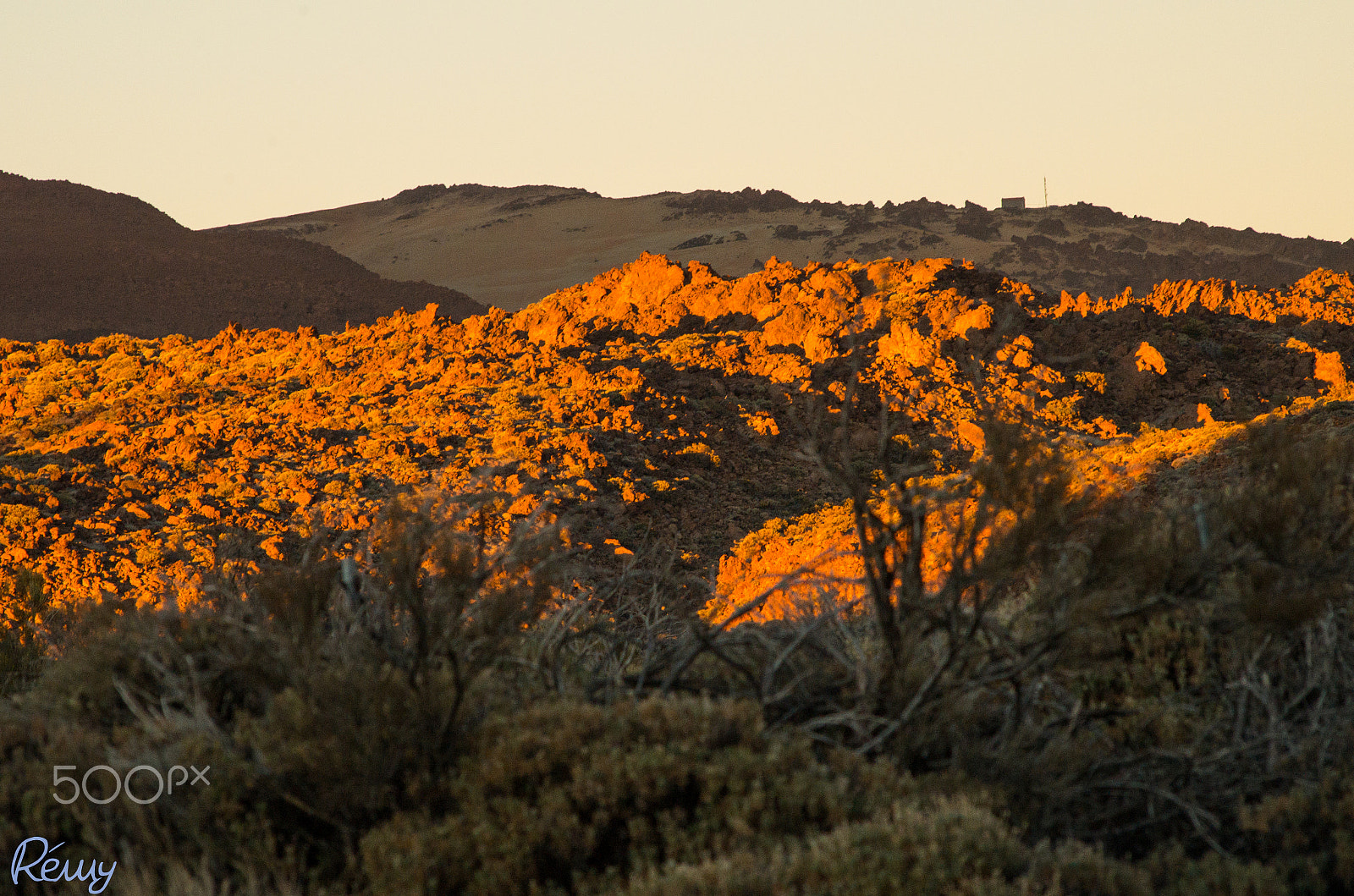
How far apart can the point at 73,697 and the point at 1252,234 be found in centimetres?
6190

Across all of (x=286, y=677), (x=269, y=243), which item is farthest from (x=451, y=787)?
(x=269, y=243)

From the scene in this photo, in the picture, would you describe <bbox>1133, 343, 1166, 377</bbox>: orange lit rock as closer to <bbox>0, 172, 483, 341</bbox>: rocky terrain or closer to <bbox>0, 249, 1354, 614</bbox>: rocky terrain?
<bbox>0, 249, 1354, 614</bbox>: rocky terrain

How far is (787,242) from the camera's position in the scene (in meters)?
56.2

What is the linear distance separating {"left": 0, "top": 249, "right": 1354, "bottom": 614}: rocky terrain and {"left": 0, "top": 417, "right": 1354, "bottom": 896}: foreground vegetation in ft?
16.7

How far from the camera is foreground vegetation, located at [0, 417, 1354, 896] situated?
11.9ft

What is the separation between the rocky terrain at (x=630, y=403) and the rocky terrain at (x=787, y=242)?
24.3 metres
